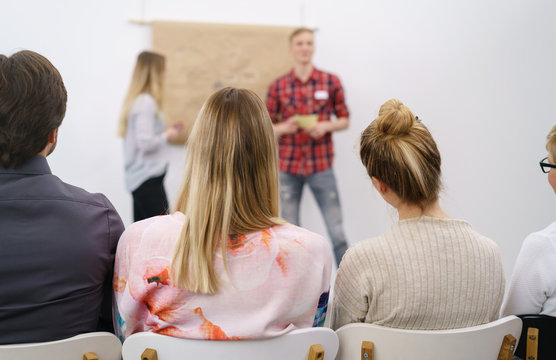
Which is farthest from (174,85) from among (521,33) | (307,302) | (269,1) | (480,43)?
(307,302)

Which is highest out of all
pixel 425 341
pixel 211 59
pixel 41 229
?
pixel 211 59

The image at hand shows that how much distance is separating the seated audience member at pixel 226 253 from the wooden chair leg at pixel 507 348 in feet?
1.47

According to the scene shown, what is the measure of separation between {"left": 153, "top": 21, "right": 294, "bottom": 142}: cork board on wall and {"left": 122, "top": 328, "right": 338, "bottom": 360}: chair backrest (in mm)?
3067

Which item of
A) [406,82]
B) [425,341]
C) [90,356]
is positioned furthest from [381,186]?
[406,82]

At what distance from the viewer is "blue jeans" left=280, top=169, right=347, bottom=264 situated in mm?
3943

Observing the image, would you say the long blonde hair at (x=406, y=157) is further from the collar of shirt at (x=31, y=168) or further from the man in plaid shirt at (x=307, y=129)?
the man in plaid shirt at (x=307, y=129)

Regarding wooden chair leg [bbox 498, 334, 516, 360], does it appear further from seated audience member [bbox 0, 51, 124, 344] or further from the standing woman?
the standing woman

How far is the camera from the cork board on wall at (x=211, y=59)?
4.07 metres

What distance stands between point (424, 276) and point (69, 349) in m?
0.84

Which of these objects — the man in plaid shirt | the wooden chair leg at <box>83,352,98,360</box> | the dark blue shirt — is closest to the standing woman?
the man in plaid shirt

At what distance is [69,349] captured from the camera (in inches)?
45.4

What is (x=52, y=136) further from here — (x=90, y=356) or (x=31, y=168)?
(x=90, y=356)

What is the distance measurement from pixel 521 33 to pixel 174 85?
9.28ft

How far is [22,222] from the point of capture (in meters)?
1.29
